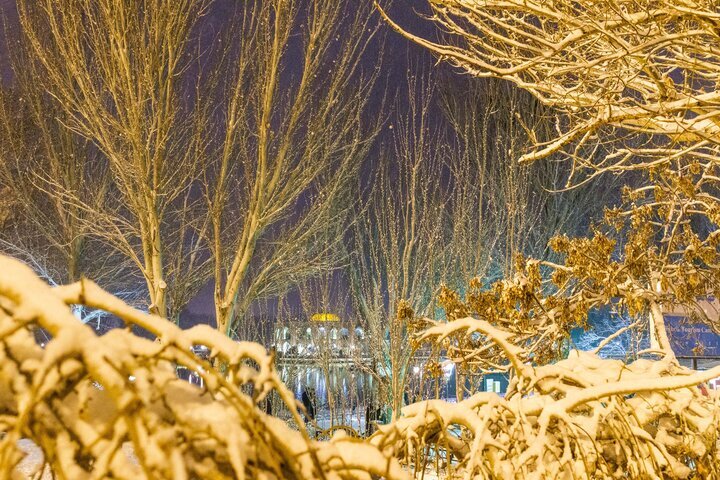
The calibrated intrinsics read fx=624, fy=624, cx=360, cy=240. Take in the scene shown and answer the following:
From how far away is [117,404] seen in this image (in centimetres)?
88

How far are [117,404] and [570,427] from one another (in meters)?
1.83

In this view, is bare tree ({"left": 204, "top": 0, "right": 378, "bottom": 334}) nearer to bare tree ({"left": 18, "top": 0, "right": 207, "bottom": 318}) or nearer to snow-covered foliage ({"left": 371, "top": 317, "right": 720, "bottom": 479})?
bare tree ({"left": 18, "top": 0, "right": 207, "bottom": 318})

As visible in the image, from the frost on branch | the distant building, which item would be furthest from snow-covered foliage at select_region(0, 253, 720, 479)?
the distant building

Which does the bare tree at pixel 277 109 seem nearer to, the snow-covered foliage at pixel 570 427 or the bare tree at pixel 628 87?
the bare tree at pixel 628 87

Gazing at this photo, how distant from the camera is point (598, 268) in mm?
5176

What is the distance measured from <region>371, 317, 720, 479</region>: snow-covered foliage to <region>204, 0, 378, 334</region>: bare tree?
6178 millimetres

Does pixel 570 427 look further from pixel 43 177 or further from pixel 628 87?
pixel 43 177

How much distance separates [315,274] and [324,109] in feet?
12.7

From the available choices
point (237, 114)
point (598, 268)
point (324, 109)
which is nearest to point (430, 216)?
point (324, 109)

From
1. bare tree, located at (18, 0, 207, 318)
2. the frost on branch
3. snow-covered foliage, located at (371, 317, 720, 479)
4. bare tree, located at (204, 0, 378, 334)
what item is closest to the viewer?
the frost on branch

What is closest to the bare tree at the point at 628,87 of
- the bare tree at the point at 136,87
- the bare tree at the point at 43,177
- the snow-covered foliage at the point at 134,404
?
the snow-covered foliage at the point at 134,404

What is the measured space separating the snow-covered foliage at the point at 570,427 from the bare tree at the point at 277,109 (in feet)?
20.3

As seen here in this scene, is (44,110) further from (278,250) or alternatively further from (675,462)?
(675,462)

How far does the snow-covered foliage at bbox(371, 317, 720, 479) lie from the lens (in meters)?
2.14
